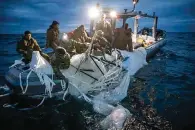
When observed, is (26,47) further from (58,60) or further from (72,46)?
(72,46)

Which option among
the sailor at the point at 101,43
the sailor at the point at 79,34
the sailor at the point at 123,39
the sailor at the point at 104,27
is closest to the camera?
the sailor at the point at 101,43

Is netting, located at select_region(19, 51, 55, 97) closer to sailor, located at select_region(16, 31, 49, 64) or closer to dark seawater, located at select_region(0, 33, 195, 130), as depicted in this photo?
sailor, located at select_region(16, 31, 49, 64)

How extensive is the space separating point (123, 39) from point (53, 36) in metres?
4.99

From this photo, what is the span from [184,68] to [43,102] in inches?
522

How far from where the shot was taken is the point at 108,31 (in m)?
11.8

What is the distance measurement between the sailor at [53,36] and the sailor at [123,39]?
4384 millimetres

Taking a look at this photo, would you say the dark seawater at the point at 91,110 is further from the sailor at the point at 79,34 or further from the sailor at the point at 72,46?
the sailor at the point at 79,34

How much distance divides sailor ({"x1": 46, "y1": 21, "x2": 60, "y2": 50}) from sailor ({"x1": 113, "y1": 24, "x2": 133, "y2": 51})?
4384 millimetres

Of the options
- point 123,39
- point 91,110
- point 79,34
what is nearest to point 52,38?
point 79,34

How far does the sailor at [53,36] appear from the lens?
32.2 ft

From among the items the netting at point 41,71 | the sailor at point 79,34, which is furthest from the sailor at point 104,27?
the netting at point 41,71

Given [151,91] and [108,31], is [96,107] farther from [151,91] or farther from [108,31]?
[108,31]

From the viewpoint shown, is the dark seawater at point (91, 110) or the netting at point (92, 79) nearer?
the dark seawater at point (91, 110)

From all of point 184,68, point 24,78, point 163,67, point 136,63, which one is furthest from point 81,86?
point 184,68
